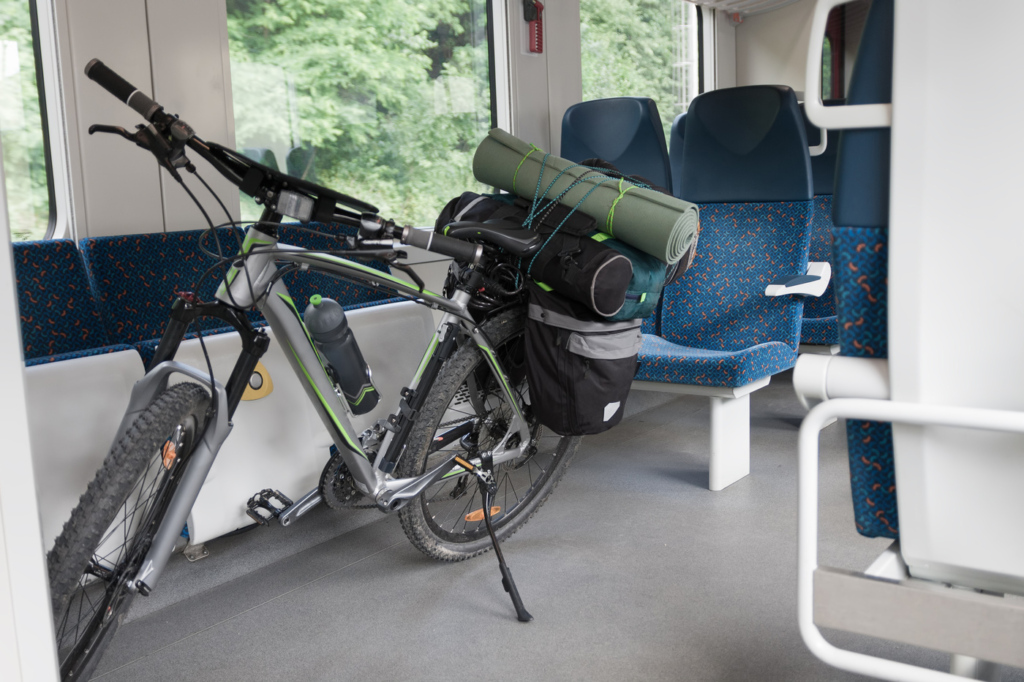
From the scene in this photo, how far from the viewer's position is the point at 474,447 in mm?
2410

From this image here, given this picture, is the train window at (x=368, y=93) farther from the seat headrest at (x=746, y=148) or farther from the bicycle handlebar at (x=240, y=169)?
the bicycle handlebar at (x=240, y=169)

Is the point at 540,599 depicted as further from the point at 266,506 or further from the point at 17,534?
the point at 17,534

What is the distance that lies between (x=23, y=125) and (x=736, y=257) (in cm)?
263

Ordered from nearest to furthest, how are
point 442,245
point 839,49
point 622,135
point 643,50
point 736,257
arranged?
point 442,245 < point 736,257 < point 622,135 < point 643,50 < point 839,49

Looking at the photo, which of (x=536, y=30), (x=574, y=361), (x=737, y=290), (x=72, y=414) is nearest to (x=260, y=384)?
(x=72, y=414)

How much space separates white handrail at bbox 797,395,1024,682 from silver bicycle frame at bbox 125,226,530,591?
114 centimetres

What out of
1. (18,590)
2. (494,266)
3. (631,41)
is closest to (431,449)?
(494,266)

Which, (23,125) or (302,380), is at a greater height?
(23,125)

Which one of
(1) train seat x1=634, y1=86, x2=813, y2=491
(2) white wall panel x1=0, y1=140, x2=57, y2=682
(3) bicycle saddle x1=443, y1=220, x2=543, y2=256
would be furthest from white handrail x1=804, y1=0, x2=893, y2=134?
(1) train seat x1=634, y1=86, x2=813, y2=491

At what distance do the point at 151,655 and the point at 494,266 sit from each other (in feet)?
4.19

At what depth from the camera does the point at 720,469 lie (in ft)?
9.88

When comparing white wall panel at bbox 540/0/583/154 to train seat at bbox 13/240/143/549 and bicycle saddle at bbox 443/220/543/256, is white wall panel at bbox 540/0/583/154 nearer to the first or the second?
bicycle saddle at bbox 443/220/543/256

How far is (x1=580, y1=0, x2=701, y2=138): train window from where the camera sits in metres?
4.96

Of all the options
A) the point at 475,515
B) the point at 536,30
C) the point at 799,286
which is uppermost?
the point at 536,30
